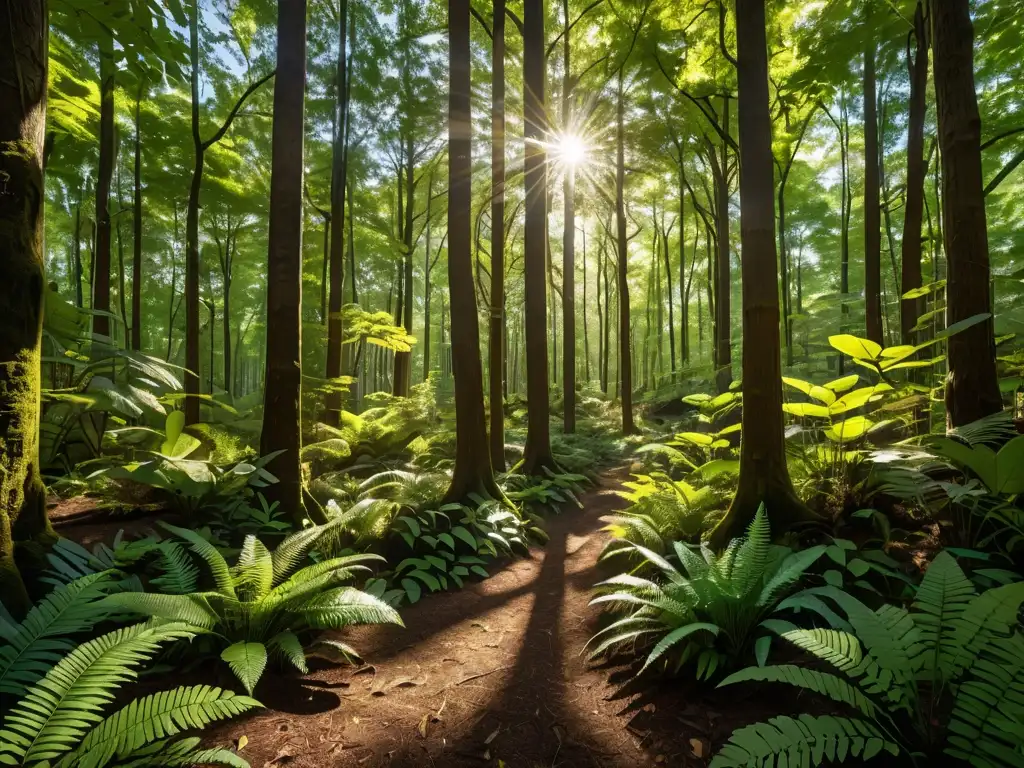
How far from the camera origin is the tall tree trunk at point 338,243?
361 inches

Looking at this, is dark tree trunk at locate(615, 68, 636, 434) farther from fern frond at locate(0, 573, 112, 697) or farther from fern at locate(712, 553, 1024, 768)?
fern frond at locate(0, 573, 112, 697)

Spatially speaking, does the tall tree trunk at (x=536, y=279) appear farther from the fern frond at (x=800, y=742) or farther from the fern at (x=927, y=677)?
the fern frond at (x=800, y=742)

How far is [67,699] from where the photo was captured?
166 centimetres

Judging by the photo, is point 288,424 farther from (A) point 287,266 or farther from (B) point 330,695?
(B) point 330,695

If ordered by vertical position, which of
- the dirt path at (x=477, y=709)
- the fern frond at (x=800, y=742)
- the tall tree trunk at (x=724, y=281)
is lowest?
the dirt path at (x=477, y=709)

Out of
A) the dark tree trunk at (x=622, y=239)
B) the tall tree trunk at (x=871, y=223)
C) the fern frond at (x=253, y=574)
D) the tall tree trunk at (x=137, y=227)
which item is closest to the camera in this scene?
the fern frond at (x=253, y=574)

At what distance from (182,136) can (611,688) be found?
14.1 m

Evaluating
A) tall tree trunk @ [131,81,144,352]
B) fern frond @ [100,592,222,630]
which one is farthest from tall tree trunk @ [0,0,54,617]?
tall tree trunk @ [131,81,144,352]

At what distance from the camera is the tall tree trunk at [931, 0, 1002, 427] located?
3.34m

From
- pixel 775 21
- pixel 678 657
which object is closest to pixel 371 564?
pixel 678 657

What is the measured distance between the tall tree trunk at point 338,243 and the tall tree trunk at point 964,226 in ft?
28.1

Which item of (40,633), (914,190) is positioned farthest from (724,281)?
(40,633)

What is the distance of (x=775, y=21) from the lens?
871 centimetres

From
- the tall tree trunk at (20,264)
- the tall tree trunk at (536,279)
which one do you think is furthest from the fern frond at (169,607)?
the tall tree trunk at (536,279)
